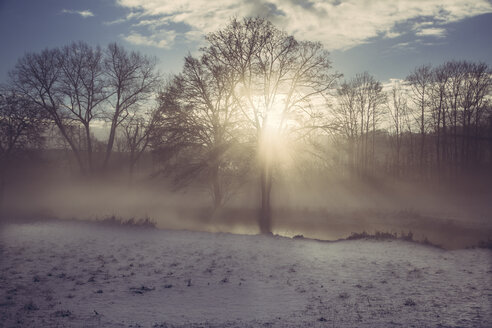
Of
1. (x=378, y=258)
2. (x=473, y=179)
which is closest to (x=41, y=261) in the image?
(x=378, y=258)

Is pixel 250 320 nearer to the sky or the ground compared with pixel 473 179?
nearer to the ground

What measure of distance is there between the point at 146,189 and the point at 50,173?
1308cm

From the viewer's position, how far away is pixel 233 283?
848cm

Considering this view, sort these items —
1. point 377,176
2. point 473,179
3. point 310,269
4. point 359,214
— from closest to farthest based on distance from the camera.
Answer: point 310,269 → point 359,214 → point 473,179 → point 377,176

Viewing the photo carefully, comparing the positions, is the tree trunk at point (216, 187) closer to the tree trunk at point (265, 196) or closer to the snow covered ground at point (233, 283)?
the tree trunk at point (265, 196)

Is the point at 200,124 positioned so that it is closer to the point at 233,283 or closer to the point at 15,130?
the point at 233,283

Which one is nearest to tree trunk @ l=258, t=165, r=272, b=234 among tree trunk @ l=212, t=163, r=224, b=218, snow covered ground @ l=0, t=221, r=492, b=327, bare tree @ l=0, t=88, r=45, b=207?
tree trunk @ l=212, t=163, r=224, b=218

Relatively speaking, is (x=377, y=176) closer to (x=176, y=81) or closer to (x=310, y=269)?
(x=176, y=81)

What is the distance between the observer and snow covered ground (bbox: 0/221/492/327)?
6.27 m

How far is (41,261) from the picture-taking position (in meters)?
9.59

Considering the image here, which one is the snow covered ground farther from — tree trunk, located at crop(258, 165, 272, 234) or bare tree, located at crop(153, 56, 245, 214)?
bare tree, located at crop(153, 56, 245, 214)

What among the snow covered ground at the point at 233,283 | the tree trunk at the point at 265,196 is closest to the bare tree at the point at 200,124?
the tree trunk at the point at 265,196

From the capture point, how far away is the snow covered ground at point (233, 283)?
627cm

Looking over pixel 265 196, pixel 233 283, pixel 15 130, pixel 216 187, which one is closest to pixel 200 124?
pixel 216 187
